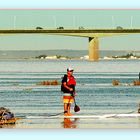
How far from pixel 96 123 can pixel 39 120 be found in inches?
54.1

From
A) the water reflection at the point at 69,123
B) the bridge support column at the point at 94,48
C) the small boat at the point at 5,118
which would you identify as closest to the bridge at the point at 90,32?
the bridge support column at the point at 94,48

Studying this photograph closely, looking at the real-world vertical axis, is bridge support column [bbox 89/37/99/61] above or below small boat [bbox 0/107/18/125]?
above

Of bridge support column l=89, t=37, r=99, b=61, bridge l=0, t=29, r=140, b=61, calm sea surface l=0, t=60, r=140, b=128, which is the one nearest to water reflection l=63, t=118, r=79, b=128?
calm sea surface l=0, t=60, r=140, b=128

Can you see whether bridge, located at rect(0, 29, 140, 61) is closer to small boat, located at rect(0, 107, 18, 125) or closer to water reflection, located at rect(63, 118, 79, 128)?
small boat, located at rect(0, 107, 18, 125)

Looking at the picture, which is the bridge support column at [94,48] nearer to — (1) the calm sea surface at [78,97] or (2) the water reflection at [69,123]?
(1) the calm sea surface at [78,97]

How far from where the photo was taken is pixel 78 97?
2836cm

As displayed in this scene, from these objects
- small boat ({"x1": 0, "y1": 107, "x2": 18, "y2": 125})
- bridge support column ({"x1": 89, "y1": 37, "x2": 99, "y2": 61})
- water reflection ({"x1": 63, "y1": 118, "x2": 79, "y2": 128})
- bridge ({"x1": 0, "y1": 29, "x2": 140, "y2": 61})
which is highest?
bridge ({"x1": 0, "y1": 29, "x2": 140, "y2": 61})

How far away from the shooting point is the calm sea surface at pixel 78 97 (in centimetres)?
1534

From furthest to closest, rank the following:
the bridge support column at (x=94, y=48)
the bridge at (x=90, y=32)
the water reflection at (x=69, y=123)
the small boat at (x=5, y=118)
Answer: the bridge support column at (x=94, y=48), the bridge at (x=90, y=32), the small boat at (x=5, y=118), the water reflection at (x=69, y=123)

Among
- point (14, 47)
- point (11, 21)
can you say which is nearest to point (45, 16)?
point (11, 21)

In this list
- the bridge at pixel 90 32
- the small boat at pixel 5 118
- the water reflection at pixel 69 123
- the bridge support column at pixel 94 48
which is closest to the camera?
the water reflection at pixel 69 123

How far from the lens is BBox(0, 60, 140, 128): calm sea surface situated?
1534cm

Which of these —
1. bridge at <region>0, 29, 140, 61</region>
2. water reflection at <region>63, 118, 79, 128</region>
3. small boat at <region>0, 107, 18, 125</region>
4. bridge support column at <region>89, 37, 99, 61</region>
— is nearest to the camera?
water reflection at <region>63, 118, 79, 128</region>
